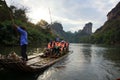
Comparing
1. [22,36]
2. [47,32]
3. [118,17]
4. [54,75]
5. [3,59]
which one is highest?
[118,17]

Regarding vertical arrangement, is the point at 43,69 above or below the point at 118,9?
below

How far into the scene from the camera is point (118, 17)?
179 meters

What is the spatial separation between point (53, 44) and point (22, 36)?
8.31 metres

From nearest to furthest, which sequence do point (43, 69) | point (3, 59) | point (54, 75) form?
1. point (3, 59)
2. point (54, 75)
3. point (43, 69)

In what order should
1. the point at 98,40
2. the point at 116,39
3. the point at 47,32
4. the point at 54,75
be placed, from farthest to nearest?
the point at 98,40, the point at 116,39, the point at 47,32, the point at 54,75

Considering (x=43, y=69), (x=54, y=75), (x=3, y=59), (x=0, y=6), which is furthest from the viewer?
(x=0, y=6)

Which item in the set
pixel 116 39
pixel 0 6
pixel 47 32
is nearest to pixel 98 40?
pixel 116 39

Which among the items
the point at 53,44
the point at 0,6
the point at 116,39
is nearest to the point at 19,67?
the point at 53,44

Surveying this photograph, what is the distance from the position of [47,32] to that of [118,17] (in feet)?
362

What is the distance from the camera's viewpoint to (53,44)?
20.0 metres

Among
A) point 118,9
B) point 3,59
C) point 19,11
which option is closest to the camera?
point 3,59

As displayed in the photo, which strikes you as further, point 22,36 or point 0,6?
Result: point 0,6

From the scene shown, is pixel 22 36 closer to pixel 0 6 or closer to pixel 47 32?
pixel 0 6

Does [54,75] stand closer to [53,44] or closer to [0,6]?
[53,44]
